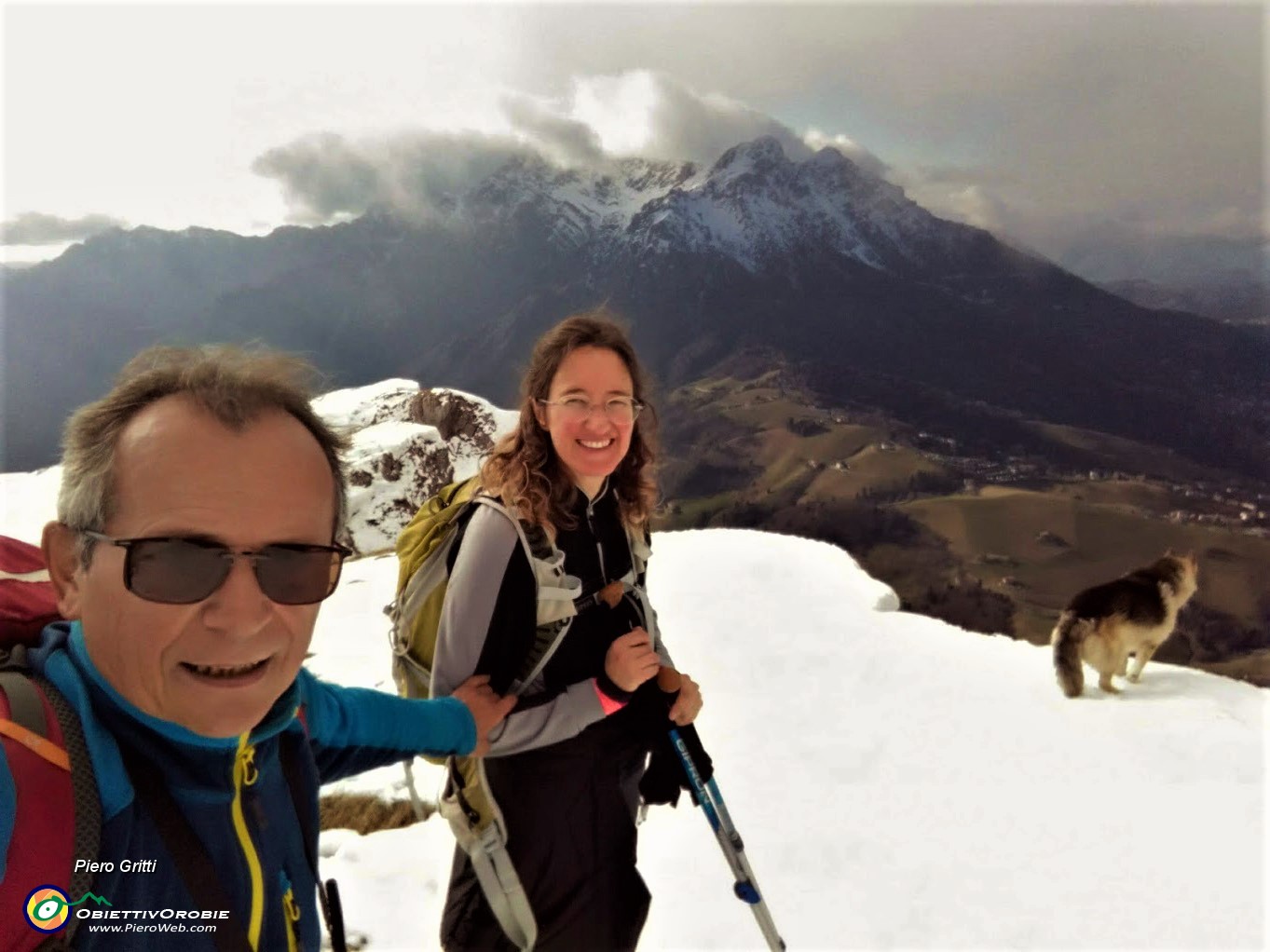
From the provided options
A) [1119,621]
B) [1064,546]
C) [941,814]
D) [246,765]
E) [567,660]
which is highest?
[246,765]

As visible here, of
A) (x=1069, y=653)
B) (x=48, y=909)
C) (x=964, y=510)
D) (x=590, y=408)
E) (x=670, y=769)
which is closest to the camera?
(x=48, y=909)

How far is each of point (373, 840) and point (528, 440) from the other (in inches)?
97.3

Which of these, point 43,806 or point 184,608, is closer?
point 43,806

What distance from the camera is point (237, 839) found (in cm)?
83

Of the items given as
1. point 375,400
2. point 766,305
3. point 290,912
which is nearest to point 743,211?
point 766,305

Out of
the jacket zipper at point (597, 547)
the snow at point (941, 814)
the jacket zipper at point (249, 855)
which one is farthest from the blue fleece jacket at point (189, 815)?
the snow at point (941, 814)

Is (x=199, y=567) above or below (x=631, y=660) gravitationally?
above

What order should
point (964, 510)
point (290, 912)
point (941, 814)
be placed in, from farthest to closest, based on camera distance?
point (964, 510)
point (941, 814)
point (290, 912)

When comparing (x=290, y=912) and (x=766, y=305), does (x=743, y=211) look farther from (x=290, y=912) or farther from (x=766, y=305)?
(x=290, y=912)

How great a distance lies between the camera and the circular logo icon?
62 centimetres

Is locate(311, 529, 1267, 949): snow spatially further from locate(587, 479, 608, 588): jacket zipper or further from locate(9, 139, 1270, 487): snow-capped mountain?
locate(9, 139, 1270, 487): snow-capped mountain

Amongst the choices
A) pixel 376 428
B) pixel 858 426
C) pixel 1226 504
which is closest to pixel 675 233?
pixel 858 426

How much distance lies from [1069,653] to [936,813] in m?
1.66

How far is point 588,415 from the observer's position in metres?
1.66
